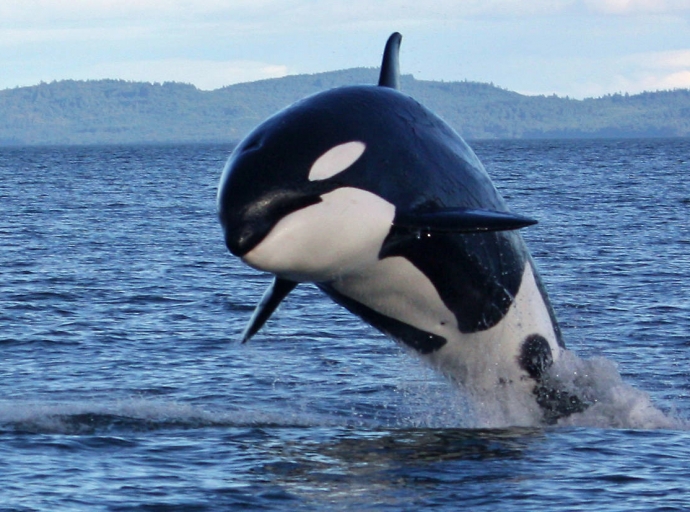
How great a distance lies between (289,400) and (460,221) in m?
7.03

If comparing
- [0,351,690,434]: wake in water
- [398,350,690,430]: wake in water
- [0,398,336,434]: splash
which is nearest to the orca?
[398,350,690,430]: wake in water

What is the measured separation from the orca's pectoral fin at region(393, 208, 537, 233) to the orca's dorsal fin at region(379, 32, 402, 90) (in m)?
2.14

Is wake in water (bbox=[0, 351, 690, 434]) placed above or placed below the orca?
below

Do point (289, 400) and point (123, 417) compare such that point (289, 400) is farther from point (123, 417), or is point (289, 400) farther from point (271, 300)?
point (271, 300)

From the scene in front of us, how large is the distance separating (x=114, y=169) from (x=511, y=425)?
10401cm

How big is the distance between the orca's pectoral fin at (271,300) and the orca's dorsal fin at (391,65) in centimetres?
221

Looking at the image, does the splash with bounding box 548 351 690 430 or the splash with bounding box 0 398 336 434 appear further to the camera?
the splash with bounding box 0 398 336 434

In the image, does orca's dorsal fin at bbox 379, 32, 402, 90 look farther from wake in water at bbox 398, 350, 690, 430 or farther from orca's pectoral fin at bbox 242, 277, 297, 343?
wake in water at bbox 398, 350, 690, 430

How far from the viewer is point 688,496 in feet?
37.8

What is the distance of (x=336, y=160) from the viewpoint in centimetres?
1048

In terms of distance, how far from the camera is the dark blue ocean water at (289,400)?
11.5 m

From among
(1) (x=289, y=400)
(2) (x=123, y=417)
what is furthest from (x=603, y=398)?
(2) (x=123, y=417)

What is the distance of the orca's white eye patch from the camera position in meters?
10.3

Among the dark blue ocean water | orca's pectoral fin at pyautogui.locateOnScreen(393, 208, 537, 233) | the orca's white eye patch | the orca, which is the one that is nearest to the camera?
the orca
